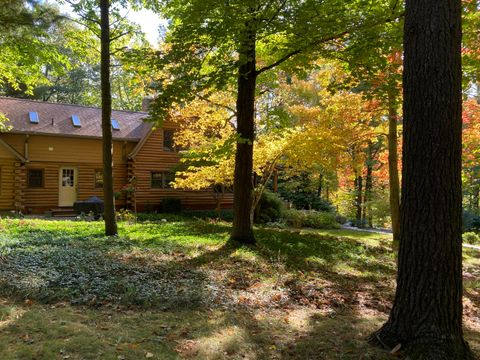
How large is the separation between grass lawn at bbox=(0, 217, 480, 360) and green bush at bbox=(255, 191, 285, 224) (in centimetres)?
1118

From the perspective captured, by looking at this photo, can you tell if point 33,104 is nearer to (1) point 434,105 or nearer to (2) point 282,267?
(2) point 282,267

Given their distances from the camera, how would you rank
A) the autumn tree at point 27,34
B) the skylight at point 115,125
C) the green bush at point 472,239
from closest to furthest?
the autumn tree at point 27,34, the green bush at point 472,239, the skylight at point 115,125

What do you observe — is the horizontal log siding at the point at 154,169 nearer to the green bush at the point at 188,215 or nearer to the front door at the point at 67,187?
the green bush at the point at 188,215

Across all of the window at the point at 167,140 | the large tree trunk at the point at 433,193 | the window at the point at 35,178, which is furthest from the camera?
the window at the point at 167,140

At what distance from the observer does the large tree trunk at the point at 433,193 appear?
375 cm

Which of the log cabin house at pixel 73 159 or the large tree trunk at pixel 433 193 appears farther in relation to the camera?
the log cabin house at pixel 73 159

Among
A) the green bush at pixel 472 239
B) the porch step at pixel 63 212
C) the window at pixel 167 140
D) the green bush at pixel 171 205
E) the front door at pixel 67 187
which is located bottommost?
the green bush at pixel 472 239

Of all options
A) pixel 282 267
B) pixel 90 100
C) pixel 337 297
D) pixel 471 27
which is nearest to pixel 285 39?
pixel 471 27

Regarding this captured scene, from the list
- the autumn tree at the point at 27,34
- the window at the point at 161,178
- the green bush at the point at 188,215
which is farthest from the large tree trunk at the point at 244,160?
the window at the point at 161,178

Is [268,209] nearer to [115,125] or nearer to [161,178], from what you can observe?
[161,178]

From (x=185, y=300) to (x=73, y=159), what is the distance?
19.0 m

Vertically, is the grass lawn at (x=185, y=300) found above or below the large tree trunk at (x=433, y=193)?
below

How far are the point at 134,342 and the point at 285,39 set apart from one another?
7918mm

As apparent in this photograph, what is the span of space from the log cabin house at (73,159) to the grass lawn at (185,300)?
12761 mm
